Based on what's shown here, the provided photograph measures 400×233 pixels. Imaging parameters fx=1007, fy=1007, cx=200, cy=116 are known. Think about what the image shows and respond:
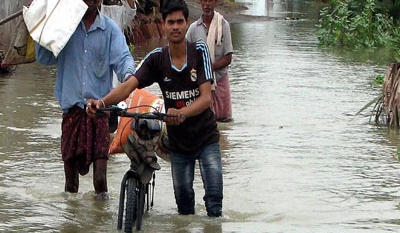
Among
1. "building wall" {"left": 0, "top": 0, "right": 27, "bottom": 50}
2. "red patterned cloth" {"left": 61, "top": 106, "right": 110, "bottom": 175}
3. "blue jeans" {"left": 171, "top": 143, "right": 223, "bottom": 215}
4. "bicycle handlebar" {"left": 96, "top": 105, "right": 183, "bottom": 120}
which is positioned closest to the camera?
"bicycle handlebar" {"left": 96, "top": 105, "right": 183, "bottom": 120}

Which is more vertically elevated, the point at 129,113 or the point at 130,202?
the point at 129,113

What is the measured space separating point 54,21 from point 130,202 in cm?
173

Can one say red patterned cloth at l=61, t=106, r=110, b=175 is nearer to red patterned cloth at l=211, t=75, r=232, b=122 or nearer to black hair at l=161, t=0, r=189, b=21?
black hair at l=161, t=0, r=189, b=21

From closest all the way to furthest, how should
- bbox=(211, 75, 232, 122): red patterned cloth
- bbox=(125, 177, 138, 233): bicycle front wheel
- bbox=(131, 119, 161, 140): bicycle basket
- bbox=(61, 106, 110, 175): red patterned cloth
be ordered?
bbox=(125, 177, 138, 233): bicycle front wheel
bbox=(131, 119, 161, 140): bicycle basket
bbox=(61, 106, 110, 175): red patterned cloth
bbox=(211, 75, 232, 122): red patterned cloth

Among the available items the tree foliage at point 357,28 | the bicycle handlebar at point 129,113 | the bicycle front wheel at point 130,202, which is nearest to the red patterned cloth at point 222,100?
the bicycle front wheel at point 130,202

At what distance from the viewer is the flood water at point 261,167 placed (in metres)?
7.66

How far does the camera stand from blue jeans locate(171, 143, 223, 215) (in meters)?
7.16

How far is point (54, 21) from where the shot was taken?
25.2ft

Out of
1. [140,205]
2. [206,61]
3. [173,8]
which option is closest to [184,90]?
[206,61]

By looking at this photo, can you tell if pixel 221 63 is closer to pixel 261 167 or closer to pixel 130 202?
pixel 261 167

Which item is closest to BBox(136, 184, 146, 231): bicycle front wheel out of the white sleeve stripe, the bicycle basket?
the bicycle basket

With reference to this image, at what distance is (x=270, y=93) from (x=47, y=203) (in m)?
7.78

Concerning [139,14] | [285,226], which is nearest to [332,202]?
[285,226]

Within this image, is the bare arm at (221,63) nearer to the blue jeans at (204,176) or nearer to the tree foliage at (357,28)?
the blue jeans at (204,176)
